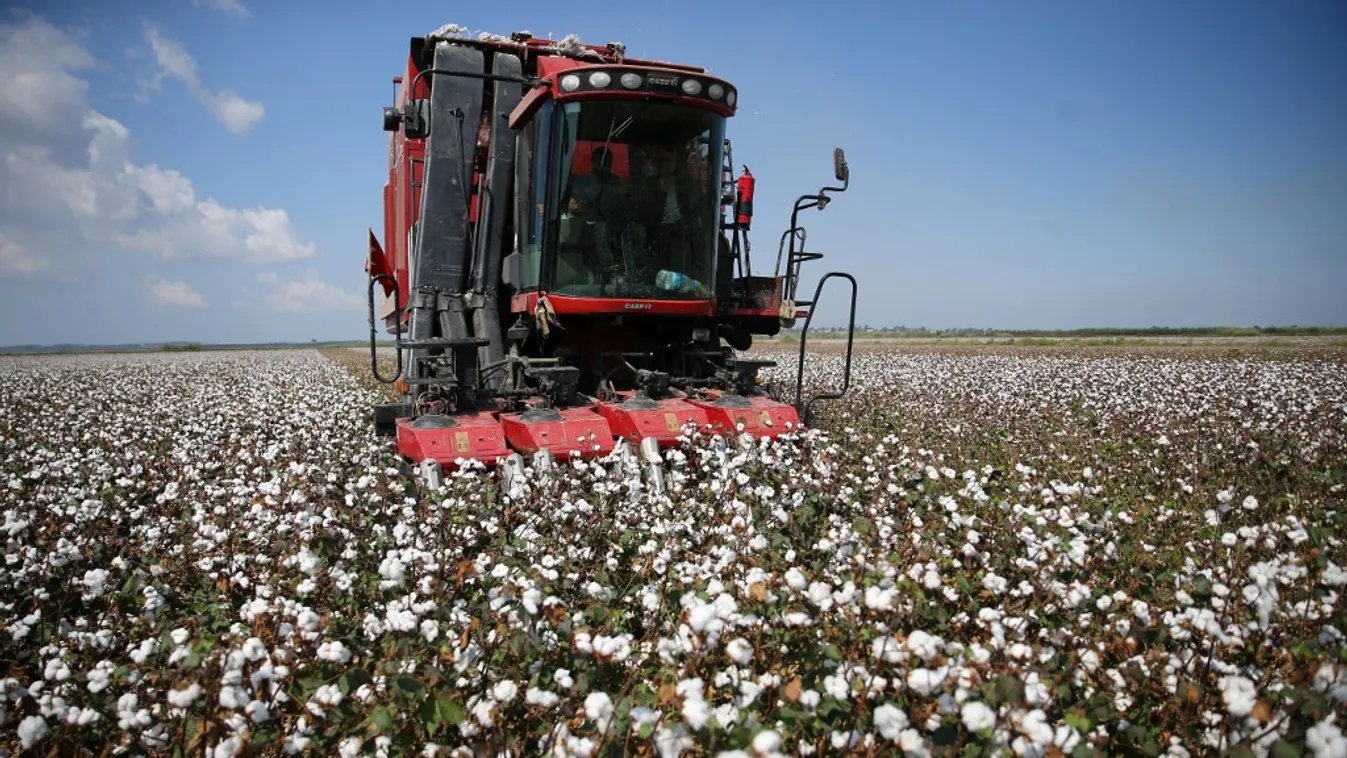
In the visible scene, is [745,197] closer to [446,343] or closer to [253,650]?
[446,343]

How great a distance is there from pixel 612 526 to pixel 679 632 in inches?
86.7

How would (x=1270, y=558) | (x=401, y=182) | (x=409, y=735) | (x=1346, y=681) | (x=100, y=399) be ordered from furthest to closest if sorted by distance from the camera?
(x=100, y=399) < (x=401, y=182) < (x=1270, y=558) < (x=409, y=735) < (x=1346, y=681)

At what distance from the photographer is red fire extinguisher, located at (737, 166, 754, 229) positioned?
888 cm

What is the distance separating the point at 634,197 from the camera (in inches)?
298

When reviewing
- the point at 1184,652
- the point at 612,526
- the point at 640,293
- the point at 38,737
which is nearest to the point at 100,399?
the point at 640,293

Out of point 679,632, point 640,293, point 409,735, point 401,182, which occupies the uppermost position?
point 401,182

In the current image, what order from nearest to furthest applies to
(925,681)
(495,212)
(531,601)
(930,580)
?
(925,681) → (531,601) → (930,580) → (495,212)

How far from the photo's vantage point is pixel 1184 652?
313 cm

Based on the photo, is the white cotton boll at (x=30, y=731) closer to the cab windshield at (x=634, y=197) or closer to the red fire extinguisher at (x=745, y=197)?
the cab windshield at (x=634, y=197)

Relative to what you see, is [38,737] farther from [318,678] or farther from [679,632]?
[679,632]

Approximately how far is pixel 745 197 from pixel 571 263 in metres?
2.58

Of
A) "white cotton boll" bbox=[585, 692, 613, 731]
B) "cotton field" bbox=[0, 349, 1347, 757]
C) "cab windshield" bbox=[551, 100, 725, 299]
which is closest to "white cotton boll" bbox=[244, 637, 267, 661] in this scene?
"cotton field" bbox=[0, 349, 1347, 757]

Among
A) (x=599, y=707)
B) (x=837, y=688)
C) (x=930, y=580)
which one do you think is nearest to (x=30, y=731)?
(x=599, y=707)

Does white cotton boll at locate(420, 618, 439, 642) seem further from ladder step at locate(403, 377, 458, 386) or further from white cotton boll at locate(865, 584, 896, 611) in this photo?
ladder step at locate(403, 377, 458, 386)
